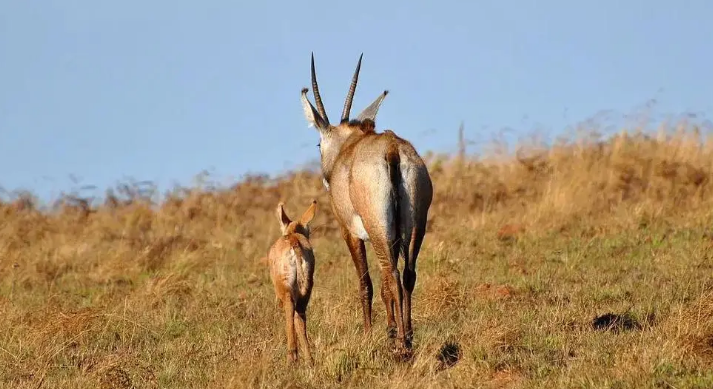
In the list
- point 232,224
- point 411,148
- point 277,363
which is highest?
point 411,148

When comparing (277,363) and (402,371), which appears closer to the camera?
(402,371)

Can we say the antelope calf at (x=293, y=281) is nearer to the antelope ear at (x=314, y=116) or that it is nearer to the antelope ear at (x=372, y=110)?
the antelope ear at (x=314, y=116)

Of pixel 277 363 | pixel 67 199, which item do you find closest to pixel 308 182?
pixel 67 199

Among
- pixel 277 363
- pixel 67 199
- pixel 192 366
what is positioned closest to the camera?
pixel 277 363

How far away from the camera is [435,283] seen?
1070 cm

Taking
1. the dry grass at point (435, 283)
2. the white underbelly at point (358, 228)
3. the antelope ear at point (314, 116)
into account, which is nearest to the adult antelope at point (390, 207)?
the white underbelly at point (358, 228)

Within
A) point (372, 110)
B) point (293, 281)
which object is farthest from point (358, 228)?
point (372, 110)

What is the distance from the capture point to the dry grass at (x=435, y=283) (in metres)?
7.84

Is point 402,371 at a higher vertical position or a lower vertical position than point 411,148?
lower

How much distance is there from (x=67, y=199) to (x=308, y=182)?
4529 mm

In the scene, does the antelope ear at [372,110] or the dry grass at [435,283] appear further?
the antelope ear at [372,110]

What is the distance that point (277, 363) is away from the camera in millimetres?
8133

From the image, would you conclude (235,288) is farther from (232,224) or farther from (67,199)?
(67,199)

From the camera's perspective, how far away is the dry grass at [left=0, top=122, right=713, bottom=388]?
7840 mm
